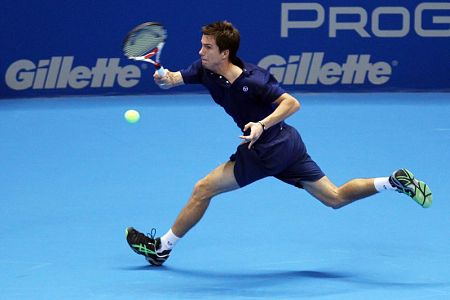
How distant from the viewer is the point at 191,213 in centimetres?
760

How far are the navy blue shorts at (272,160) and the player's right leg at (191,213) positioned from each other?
84 millimetres

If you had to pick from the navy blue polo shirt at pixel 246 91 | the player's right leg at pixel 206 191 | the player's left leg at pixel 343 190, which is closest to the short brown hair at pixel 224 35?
the navy blue polo shirt at pixel 246 91

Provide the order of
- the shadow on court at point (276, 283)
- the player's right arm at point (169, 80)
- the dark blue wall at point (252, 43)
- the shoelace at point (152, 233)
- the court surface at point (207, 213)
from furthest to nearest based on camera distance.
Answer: the dark blue wall at point (252, 43), the shoelace at point (152, 233), the player's right arm at point (169, 80), the court surface at point (207, 213), the shadow on court at point (276, 283)

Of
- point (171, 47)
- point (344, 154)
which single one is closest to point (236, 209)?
point (344, 154)

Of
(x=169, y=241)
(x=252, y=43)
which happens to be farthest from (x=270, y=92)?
(x=252, y=43)

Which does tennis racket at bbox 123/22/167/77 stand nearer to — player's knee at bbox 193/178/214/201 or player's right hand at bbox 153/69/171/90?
player's right hand at bbox 153/69/171/90

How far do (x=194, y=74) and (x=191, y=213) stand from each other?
1025 mm

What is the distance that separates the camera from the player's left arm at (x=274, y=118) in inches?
274

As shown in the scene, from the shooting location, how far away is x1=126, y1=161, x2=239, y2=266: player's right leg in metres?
7.52

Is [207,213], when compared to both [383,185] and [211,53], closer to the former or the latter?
[383,185]

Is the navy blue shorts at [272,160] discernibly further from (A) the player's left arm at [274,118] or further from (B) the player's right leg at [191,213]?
(A) the player's left arm at [274,118]

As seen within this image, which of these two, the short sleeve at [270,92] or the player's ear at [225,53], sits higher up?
the player's ear at [225,53]

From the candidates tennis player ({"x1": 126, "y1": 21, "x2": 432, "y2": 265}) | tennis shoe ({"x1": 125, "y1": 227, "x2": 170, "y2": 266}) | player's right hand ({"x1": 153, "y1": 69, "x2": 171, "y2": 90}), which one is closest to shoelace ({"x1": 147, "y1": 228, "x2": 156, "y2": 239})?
tennis shoe ({"x1": 125, "y1": 227, "x2": 170, "y2": 266})

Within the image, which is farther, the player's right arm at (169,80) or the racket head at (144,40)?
the racket head at (144,40)
